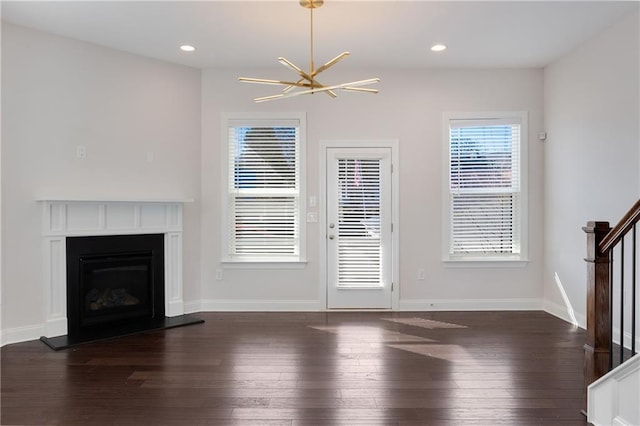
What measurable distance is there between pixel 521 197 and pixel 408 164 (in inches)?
56.9

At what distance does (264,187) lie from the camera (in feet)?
17.0

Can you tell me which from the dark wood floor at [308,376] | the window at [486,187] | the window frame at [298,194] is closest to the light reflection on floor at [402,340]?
the dark wood floor at [308,376]

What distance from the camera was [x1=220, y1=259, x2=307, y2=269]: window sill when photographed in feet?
16.9

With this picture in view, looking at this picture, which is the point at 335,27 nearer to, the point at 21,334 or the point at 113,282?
the point at 113,282

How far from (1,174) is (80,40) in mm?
1566

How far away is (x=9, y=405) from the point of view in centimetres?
268

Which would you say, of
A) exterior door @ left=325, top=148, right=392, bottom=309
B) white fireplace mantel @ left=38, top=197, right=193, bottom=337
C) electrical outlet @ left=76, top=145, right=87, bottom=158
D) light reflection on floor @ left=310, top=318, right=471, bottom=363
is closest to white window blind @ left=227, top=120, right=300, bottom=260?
exterior door @ left=325, top=148, right=392, bottom=309

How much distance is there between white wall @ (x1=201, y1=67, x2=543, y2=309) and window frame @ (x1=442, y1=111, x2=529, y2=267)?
7 cm

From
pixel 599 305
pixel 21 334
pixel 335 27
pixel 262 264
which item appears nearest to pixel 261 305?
pixel 262 264

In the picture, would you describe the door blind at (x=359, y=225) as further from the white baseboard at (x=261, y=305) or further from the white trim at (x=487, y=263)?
the white trim at (x=487, y=263)

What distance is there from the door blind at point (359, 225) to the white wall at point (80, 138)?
1.79 meters

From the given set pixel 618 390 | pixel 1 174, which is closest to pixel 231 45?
pixel 1 174

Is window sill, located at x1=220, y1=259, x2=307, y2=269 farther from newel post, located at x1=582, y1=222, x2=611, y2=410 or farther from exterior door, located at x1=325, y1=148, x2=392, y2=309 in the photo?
newel post, located at x1=582, y1=222, x2=611, y2=410

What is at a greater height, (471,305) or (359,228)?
(359,228)
